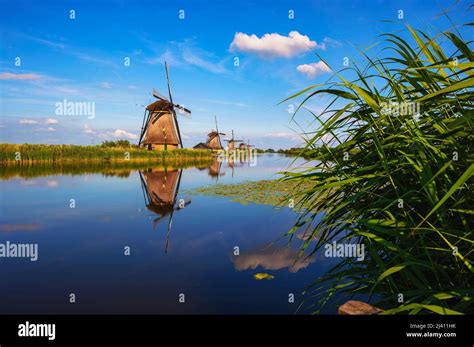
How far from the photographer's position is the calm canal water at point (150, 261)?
12.6 feet

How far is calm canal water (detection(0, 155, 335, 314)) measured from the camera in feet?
12.6

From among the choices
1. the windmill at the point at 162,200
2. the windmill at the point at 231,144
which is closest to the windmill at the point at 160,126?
the windmill at the point at 162,200

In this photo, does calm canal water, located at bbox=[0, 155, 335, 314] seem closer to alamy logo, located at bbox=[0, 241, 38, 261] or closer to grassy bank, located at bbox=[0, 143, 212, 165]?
alamy logo, located at bbox=[0, 241, 38, 261]

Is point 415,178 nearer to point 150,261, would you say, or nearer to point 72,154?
point 150,261

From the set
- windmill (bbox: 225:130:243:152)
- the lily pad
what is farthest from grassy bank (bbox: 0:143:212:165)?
windmill (bbox: 225:130:243:152)

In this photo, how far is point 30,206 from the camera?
32.9 ft

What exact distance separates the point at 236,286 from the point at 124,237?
382 centimetres

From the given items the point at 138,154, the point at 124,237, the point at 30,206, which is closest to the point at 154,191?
the point at 30,206

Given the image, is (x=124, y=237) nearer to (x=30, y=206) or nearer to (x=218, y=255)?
(x=218, y=255)

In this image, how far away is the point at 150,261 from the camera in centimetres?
535

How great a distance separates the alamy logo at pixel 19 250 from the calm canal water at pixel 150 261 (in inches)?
5.9
